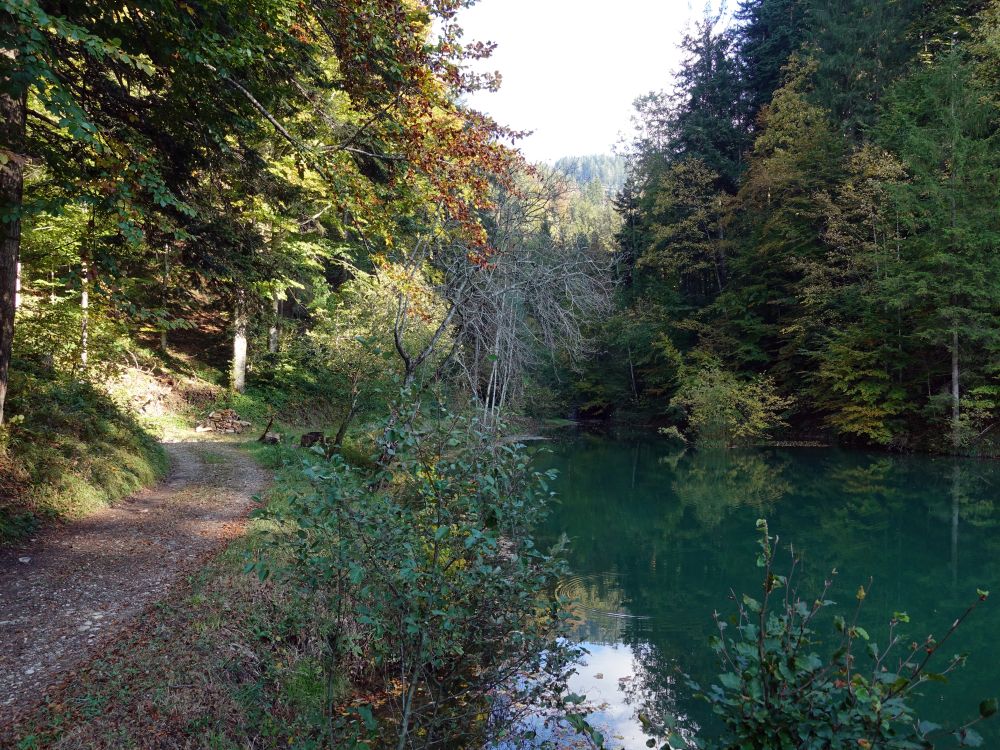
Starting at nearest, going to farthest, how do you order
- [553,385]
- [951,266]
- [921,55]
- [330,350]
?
[330,350]
[951,266]
[921,55]
[553,385]

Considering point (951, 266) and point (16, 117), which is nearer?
point (16, 117)

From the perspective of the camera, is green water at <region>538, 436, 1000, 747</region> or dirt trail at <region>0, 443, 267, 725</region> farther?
green water at <region>538, 436, 1000, 747</region>

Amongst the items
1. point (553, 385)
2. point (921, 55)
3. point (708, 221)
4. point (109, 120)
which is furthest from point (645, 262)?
point (109, 120)

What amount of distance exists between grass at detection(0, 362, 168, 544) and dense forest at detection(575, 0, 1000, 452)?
→ 1168 cm

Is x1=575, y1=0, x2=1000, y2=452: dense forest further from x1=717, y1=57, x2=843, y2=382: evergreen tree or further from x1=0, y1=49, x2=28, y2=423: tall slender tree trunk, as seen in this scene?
x1=0, y1=49, x2=28, y2=423: tall slender tree trunk

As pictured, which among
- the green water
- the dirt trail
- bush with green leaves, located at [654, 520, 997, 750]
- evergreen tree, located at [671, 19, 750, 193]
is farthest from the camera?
evergreen tree, located at [671, 19, 750, 193]

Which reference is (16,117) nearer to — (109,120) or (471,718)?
(109,120)

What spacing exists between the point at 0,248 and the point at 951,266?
21.2 metres

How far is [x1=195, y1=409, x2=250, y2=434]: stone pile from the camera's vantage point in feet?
51.6

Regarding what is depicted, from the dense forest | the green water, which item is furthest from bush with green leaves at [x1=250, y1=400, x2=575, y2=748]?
the dense forest

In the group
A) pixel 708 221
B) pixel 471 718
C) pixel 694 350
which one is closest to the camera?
pixel 471 718

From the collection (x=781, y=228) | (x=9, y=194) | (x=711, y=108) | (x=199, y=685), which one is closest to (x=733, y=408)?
(x=781, y=228)

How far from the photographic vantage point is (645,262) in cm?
2927

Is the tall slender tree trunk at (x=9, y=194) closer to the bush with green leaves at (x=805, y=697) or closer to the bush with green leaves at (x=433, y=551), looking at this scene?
the bush with green leaves at (x=433, y=551)
